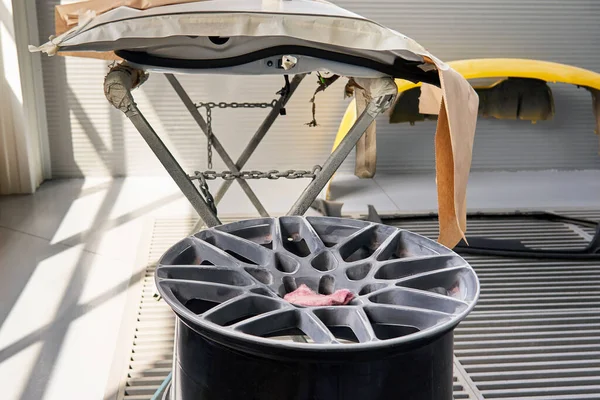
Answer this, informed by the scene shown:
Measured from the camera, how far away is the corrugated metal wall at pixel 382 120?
4.64m

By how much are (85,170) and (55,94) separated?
583 mm

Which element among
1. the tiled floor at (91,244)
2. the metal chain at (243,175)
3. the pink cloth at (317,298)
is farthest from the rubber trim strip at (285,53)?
the tiled floor at (91,244)

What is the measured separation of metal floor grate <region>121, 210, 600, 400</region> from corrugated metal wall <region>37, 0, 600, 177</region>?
1.61 meters

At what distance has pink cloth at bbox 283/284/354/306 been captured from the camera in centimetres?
119

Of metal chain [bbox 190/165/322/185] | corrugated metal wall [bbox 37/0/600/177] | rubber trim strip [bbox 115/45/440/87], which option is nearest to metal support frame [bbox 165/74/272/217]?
metal chain [bbox 190/165/322/185]

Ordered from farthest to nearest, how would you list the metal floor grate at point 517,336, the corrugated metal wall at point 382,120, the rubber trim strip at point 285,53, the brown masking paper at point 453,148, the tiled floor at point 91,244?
1. the corrugated metal wall at point 382,120
2. the tiled floor at point 91,244
3. the metal floor grate at point 517,336
4. the rubber trim strip at point 285,53
5. the brown masking paper at point 453,148

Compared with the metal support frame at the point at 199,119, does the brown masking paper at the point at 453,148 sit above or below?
above

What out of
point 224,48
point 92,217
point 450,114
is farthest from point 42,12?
point 450,114

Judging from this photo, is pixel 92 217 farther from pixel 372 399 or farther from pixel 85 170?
pixel 372 399

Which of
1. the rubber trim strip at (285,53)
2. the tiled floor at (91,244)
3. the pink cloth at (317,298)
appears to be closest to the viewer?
the pink cloth at (317,298)

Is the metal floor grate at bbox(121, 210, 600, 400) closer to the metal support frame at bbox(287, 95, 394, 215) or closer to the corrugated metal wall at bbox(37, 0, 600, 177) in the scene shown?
the metal support frame at bbox(287, 95, 394, 215)

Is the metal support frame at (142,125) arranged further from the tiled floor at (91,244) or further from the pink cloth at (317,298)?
the tiled floor at (91,244)

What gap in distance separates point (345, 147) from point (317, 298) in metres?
0.57

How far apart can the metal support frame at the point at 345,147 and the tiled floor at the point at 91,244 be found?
3.09 ft
